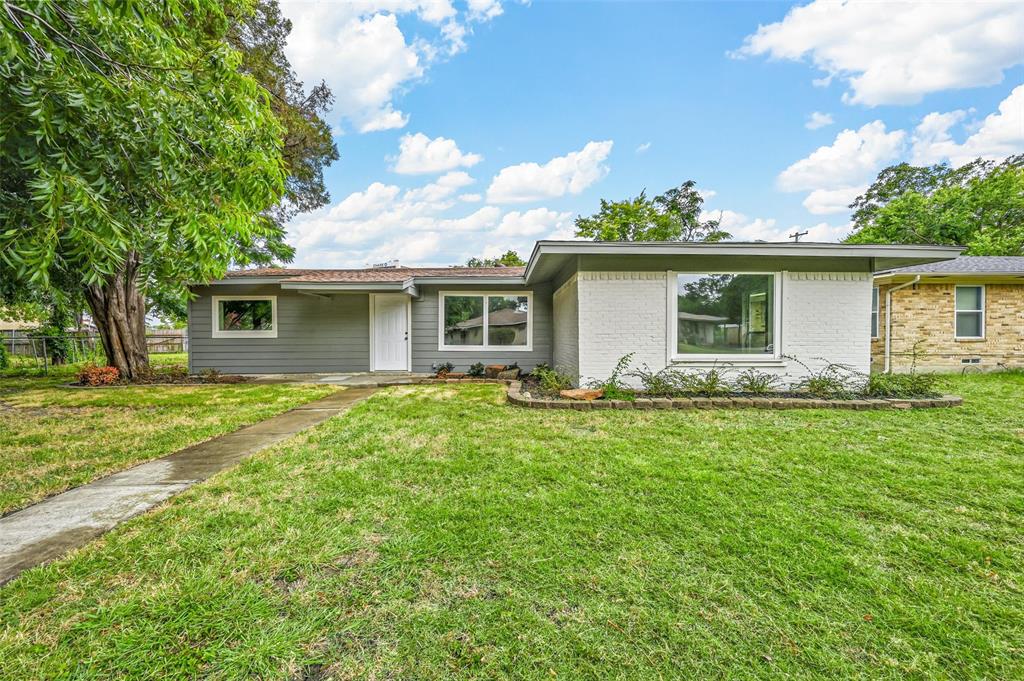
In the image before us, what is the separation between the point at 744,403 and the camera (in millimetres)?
5629

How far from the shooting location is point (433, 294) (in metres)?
9.98

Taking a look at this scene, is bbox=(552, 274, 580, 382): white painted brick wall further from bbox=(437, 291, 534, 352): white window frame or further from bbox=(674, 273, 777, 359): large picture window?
bbox=(674, 273, 777, 359): large picture window

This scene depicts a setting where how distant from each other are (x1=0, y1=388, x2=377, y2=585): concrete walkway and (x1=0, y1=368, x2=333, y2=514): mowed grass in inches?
8.5

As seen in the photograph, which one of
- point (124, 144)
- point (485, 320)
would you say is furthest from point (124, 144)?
point (485, 320)

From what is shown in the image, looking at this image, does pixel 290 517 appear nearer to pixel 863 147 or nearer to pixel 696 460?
pixel 696 460

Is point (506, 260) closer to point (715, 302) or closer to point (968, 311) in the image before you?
point (968, 311)

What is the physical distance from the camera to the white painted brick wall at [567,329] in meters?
6.71

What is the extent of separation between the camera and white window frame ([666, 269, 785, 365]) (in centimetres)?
649

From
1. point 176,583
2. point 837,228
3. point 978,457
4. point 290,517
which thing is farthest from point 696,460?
point 837,228

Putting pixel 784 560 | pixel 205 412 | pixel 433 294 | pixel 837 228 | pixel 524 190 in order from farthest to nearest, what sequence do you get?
pixel 837 228 → pixel 524 190 → pixel 433 294 → pixel 205 412 → pixel 784 560

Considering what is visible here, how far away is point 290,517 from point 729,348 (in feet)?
21.2

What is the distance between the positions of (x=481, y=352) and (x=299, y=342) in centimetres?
455

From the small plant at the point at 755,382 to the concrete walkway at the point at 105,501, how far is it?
6240mm

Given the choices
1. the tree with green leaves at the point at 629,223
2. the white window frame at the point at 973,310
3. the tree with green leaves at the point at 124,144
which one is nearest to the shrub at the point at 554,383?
the tree with green leaves at the point at 124,144
